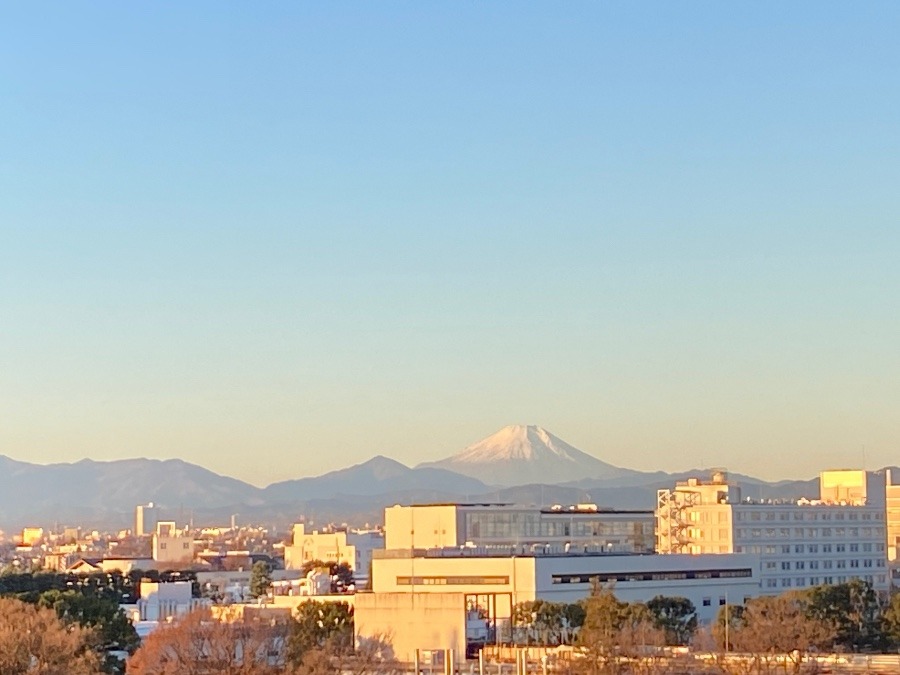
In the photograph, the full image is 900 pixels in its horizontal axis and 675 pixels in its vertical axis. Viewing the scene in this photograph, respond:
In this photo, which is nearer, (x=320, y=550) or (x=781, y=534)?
(x=781, y=534)

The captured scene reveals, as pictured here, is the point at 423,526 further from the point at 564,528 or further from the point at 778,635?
the point at 778,635

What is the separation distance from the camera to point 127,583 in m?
105

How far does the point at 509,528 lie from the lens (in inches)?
3597

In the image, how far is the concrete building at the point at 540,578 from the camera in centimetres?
6881

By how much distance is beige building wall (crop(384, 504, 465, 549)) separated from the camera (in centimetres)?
8775

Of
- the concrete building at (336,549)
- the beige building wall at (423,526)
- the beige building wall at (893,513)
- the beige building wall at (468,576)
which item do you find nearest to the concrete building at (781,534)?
the beige building wall at (423,526)

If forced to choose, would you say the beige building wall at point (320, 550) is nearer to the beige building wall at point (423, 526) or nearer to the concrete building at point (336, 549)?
the concrete building at point (336, 549)

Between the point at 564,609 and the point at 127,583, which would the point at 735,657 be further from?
the point at 127,583

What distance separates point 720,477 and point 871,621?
1224 inches

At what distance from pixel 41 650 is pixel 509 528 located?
48.9 metres

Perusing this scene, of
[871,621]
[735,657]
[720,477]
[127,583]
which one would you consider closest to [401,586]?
[871,621]

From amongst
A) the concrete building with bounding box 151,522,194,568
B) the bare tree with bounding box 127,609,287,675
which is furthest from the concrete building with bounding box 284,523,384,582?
the bare tree with bounding box 127,609,287,675

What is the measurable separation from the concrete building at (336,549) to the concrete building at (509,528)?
1544 inches

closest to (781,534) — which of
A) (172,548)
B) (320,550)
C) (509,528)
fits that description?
(509,528)
